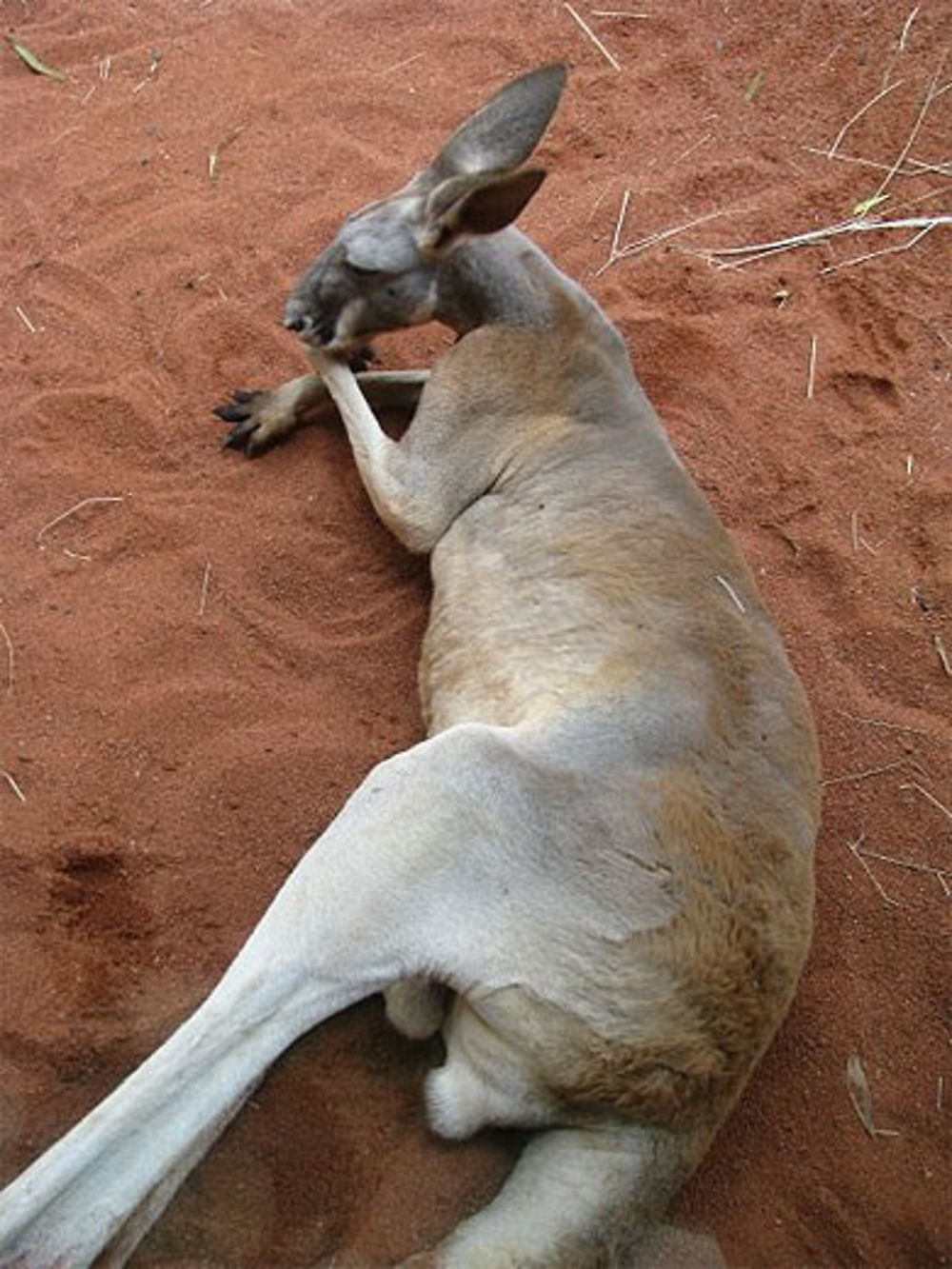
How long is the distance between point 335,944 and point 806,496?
8.16 feet

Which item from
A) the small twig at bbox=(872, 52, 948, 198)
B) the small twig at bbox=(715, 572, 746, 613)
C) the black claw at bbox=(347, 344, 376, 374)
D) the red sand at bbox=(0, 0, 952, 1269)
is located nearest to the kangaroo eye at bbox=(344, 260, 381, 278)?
the black claw at bbox=(347, 344, 376, 374)

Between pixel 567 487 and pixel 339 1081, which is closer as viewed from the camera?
pixel 339 1081

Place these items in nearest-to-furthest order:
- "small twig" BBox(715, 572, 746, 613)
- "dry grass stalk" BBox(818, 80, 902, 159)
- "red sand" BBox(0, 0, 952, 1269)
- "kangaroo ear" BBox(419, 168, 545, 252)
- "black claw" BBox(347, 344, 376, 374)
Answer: "red sand" BBox(0, 0, 952, 1269), "small twig" BBox(715, 572, 746, 613), "kangaroo ear" BBox(419, 168, 545, 252), "black claw" BBox(347, 344, 376, 374), "dry grass stalk" BBox(818, 80, 902, 159)

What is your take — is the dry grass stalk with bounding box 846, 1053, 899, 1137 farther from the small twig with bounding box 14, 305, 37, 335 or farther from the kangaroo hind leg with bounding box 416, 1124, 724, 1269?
the small twig with bounding box 14, 305, 37, 335

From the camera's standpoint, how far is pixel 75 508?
4.23m

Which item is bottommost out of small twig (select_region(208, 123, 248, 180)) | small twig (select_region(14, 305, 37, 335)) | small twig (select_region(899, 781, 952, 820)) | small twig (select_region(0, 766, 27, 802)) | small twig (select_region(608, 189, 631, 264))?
small twig (select_region(899, 781, 952, 820))

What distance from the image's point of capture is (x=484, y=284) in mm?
4402

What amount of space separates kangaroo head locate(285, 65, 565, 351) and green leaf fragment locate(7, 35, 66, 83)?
5.90 ft

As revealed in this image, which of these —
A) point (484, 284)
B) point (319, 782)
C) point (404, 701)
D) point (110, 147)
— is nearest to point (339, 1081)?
point (319, 782)

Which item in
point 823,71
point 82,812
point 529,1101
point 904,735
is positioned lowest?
point 904,735

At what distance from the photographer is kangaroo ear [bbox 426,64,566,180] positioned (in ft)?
13.5

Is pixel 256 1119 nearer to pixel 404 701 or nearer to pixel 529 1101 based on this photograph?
pixel 529 1101

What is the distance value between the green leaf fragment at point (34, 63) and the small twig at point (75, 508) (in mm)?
2221

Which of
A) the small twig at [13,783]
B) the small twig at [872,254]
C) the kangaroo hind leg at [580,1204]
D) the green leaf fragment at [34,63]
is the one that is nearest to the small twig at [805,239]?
the small twig at [872,254]
